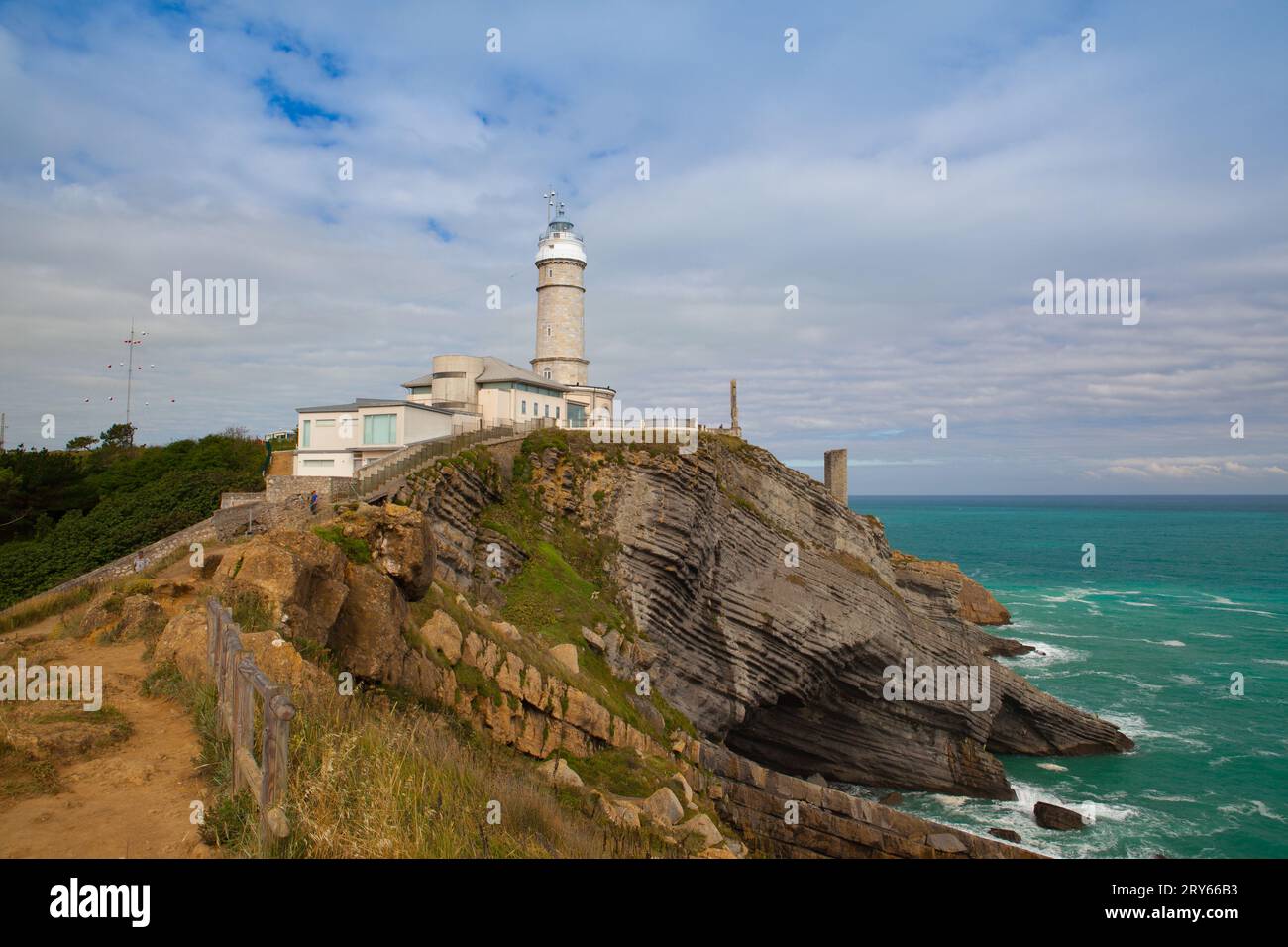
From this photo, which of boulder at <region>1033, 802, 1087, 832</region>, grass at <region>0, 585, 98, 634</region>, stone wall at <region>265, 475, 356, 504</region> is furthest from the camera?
boulder at <region>1033, 802, 1087, 832</region>

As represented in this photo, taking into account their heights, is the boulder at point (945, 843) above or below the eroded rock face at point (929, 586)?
below

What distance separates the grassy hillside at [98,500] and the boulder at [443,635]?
19.0m

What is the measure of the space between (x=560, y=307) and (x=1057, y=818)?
3793cm

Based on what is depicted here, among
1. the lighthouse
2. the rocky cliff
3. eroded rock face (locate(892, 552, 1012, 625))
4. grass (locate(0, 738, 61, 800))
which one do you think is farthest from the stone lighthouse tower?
grass (locate(0, 738, 61, 800))

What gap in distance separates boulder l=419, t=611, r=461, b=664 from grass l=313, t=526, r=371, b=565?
6.86 ft

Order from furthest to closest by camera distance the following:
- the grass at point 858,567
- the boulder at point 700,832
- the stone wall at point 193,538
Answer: the grass at point 858,567, the stone wall at point 193,538, the boulder at point 700,832

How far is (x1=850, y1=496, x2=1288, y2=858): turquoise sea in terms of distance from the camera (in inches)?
1042

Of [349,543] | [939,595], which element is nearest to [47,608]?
[349,543]

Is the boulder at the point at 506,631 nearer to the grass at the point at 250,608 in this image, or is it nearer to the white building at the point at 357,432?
the grass at the point at 250,608

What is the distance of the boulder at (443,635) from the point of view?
1467 centimetres

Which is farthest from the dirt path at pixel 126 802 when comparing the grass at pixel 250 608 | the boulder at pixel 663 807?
the boulder at pixel 663 807

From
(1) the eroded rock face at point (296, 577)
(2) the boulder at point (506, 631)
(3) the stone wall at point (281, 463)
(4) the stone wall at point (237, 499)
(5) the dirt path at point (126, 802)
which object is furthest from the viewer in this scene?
(3) the stone wall at point (281, 463)

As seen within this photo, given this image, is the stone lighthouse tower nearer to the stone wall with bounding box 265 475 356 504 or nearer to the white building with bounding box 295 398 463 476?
the white building with bounding box 295 398 463 476
